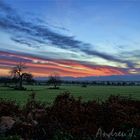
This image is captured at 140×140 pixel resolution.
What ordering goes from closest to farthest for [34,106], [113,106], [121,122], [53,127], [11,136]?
[11,136] < [53,127] < [121,122] < [113,106] < [34,106]

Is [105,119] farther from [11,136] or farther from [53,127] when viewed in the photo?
[11,136]

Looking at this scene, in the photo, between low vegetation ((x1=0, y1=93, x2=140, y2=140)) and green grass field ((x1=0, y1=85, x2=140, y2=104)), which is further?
green grass field ((x1=0, y1=85, x2=140, y2=104))

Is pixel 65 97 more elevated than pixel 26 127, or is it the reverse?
pixel 65 97

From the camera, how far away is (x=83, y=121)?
1323 centimetres

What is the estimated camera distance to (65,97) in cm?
1547

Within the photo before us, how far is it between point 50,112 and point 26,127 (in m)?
1.73

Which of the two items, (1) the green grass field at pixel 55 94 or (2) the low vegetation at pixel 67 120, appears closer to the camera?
(2) the low vegetation at pixel 67 120

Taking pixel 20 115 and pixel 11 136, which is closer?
pixel 11 136

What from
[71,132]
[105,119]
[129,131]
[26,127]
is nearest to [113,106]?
[105,119]

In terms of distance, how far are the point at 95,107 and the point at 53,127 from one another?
108 inches

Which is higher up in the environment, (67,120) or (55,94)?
(55,94)

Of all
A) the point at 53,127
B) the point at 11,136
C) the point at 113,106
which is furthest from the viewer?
the point at 113,106

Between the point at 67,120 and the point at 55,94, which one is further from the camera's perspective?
the point at 55,94

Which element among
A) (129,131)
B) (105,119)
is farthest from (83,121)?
(129,131)
